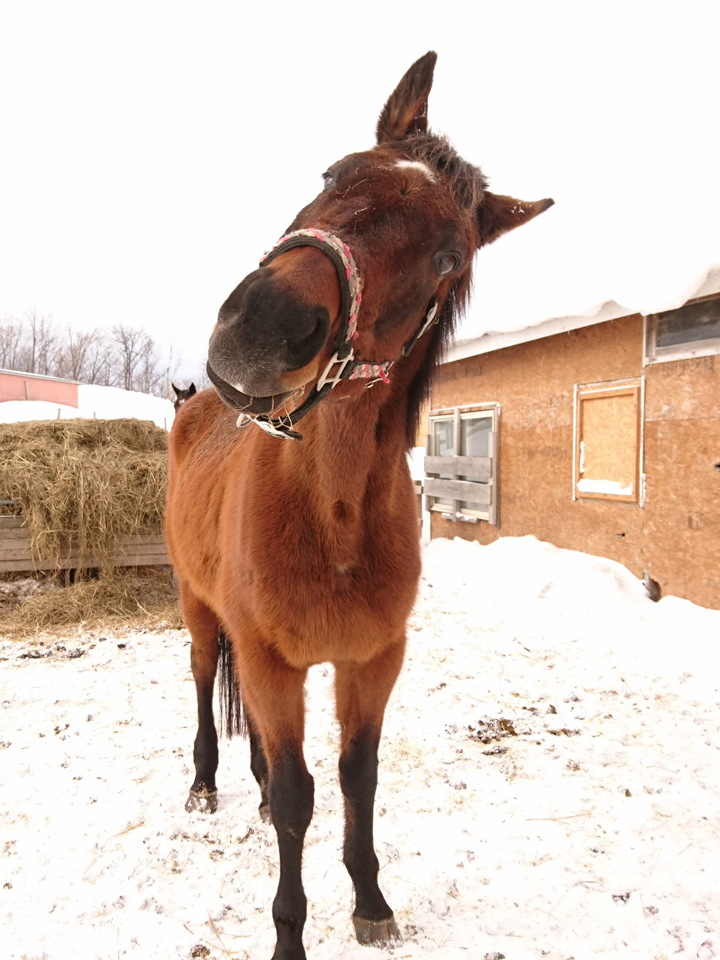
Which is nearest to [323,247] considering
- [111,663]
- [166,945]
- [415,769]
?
[166,945]

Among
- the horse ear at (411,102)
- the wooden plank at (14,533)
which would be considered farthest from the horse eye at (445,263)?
the wooden plank at (14,533)

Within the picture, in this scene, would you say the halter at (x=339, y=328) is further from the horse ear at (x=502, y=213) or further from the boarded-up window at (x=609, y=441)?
the boarded-up window at (x=609, y=441)

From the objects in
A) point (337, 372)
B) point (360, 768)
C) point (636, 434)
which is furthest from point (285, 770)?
point (636, 434)

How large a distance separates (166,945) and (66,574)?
496 centimetres

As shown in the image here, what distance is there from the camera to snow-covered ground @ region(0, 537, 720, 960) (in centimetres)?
211

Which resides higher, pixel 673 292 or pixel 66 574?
pixel 673 292

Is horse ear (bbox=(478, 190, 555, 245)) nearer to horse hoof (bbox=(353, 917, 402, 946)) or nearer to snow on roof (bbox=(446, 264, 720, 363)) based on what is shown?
snow on roof (bbox=(446, 264, 720, 363))

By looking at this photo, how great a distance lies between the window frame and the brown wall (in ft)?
0.20

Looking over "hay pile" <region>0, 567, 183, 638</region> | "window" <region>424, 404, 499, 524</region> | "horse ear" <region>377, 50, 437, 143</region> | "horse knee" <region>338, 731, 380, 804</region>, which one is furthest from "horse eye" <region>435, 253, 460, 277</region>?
"window" <region>424, 404, 499, 524</region>

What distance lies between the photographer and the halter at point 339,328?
4.24 ft

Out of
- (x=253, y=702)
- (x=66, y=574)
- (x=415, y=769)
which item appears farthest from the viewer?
(x=66, y=574)

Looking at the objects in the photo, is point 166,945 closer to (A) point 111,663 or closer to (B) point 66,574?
(A) point 111,663

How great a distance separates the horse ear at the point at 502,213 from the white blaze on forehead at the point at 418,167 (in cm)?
28

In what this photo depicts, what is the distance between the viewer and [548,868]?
2.43 metres
